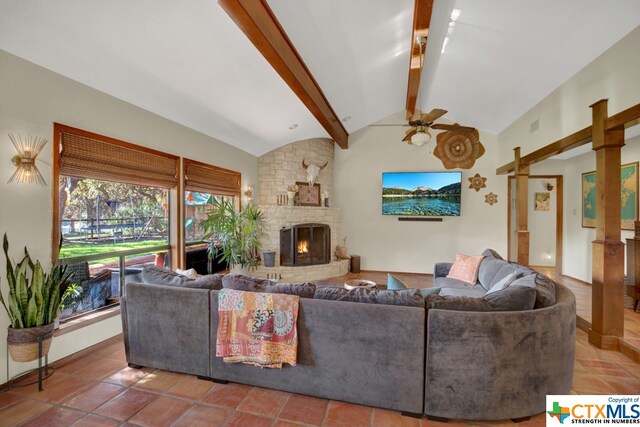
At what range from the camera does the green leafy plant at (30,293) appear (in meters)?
2.16

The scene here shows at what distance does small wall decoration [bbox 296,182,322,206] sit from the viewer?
6.18 m

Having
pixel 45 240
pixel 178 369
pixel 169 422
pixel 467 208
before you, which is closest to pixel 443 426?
pixel 169 422

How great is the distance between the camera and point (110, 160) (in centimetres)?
296

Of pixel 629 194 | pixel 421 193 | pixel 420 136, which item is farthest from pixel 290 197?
pixel 629 194

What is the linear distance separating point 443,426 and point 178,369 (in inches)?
80.4

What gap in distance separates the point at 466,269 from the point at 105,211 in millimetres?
4567

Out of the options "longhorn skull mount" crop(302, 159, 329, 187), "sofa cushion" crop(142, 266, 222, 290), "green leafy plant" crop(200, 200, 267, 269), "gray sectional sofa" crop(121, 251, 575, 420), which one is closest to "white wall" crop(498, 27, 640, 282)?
"gray sectional sofa" crop(121, 251, 575, 420)

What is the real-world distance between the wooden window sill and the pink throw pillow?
4257 mm

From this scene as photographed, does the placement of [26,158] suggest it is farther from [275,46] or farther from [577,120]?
[577,120]

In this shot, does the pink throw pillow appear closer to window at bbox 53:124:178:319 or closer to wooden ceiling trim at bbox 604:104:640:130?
wooden ceiling trim at bbox 604:104:640:130

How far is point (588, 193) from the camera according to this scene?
5.12 meters

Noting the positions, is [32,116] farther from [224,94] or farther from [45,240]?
[224,94]

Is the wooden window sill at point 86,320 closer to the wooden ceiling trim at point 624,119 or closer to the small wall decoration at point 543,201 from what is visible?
the wooden ceiling trim at point 624,119

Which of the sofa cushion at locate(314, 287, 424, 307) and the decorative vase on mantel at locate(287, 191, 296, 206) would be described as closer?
the sofa cushion at locate(314, 287, 424, 307)
